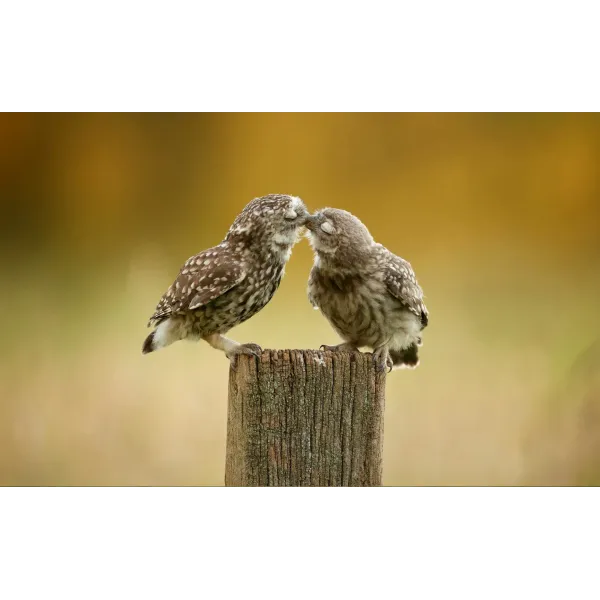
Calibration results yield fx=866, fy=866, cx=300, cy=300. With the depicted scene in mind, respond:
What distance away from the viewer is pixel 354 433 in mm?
4156

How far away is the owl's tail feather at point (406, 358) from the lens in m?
5.47

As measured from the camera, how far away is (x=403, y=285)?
500cm

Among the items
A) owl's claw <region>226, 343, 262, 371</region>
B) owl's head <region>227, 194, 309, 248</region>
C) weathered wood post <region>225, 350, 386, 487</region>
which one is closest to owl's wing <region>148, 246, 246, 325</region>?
owl's head <region>227, 194, 309, 248</region>

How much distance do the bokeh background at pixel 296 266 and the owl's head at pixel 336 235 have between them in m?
→ 0.57

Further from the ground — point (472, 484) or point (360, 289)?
point (360, 289)

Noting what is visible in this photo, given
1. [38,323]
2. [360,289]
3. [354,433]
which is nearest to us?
[354,433]

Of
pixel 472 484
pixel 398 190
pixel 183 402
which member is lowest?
pixel 472 484

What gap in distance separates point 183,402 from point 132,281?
853 mm

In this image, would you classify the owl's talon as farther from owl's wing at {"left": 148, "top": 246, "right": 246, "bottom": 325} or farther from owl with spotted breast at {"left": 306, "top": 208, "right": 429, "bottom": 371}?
owl with spotted breast at {"left": 306, "top": 208, "right": 429, "bottom": 371}

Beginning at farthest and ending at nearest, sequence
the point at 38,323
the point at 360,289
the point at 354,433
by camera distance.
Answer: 1. the point at 38,323
2. the point at 360,289
3. the point at 354,433

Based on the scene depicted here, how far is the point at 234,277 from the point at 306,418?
0.99m

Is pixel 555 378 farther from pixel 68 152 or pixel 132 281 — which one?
pixel 68 152

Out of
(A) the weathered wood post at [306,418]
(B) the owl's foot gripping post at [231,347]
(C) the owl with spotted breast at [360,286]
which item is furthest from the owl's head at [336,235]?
(A) the weathered wood post at [306,418]

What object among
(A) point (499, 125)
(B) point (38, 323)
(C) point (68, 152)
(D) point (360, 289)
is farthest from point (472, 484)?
(C) point (68, 152)
